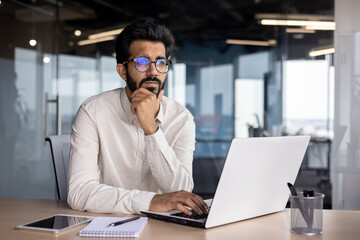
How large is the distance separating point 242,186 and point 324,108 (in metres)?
3.44

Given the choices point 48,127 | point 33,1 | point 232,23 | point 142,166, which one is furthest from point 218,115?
point 142,166

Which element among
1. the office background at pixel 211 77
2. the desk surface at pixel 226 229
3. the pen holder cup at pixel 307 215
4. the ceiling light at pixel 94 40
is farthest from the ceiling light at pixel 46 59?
the pen holder cup at pixel 307 215

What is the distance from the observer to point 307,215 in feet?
4.60

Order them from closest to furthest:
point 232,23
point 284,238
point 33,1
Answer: point 284,238 → point 33,1 → point 232,23

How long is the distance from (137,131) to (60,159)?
44 cm

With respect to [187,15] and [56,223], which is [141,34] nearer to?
[56,223]

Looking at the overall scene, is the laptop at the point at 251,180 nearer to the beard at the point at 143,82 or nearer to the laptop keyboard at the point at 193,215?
the laptop keyboard at the point at 193,215

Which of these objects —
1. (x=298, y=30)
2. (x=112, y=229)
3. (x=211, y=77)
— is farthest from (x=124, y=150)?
→ (x=211, y=77)

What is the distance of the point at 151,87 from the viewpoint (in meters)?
2.06

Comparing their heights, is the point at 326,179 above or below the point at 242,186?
below

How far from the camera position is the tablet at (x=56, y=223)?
1433mm

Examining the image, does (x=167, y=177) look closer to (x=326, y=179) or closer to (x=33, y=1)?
(x=326, y=179)

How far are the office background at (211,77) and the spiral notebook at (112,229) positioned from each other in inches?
131

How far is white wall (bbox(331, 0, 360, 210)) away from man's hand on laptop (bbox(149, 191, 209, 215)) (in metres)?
3.09
